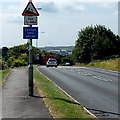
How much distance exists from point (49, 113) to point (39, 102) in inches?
101

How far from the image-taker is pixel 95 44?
83062 millimetres

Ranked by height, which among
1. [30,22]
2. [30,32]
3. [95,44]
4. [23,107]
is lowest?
[23,107]

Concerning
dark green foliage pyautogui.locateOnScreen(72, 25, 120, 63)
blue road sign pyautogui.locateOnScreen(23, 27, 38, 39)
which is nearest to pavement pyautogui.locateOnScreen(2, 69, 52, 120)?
blue road sign pyautogui.locateOnScreen(23, 27, 38, 39)

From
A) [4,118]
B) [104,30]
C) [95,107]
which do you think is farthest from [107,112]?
[104,30]

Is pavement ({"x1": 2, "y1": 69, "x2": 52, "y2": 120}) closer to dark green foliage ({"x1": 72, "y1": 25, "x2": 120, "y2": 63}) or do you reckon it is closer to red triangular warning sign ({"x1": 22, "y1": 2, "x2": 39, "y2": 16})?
red triangular warning sign ({"x1": 22, "y1": 2, "x2": 39, "y2": 16})

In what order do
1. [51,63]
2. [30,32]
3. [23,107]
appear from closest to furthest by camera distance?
1. [23,107]
2. [30,32]
3. [51,63]

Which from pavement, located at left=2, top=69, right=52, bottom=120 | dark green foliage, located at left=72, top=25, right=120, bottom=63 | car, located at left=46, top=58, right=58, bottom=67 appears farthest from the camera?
dark green foliage, located at left=72, top=25, right=120, bottom=63

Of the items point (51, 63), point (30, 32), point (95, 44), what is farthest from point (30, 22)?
point (95, 44)

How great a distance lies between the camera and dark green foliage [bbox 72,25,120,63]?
8206 centimetres

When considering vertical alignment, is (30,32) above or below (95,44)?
below

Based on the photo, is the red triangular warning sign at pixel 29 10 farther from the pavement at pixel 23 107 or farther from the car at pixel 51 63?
the car at pixel 51 63

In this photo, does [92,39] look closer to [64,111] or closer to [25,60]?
[25,60]

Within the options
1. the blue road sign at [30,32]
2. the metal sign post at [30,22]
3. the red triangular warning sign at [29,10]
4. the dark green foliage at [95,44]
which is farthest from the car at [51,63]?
the red triangular warning sign at [29,10]

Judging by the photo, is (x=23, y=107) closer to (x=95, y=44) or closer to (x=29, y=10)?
(x=29, y=10)
